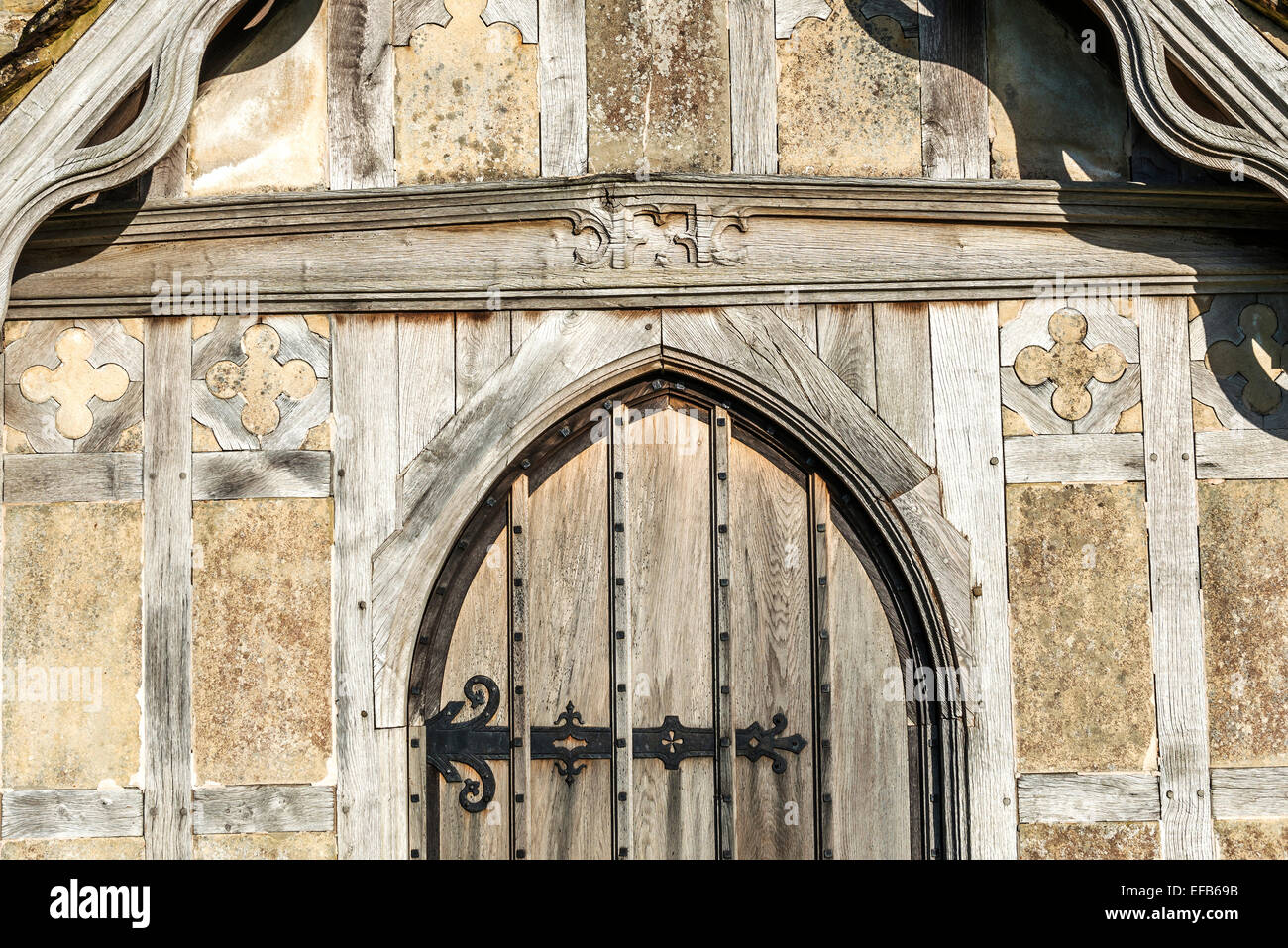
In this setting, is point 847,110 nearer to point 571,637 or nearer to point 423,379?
point 423,379

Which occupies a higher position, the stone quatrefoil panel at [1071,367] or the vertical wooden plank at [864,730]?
the stone quatrefoil panel at [1071,367]

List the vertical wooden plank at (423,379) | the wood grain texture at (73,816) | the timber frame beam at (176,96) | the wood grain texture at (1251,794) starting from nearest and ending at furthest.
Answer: the timber frame beam at (176,96) < the wood grain texture at (1251,794) < the wood grain texture at (73,816) < the vertical wooden plank at (423,379)

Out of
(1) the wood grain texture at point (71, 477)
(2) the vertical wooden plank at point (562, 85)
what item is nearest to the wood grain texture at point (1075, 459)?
(2) the vertical wooden plank at point (562, 85)

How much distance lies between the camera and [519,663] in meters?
3.75

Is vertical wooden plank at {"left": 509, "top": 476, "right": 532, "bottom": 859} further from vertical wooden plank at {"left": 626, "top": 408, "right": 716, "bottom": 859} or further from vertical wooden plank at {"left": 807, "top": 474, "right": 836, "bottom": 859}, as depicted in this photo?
vertical wooden plank at {"left": 807, "top": 474, "right": 836, "bottom": 859}

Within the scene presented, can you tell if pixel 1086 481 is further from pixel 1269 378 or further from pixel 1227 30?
pixel 1227 30

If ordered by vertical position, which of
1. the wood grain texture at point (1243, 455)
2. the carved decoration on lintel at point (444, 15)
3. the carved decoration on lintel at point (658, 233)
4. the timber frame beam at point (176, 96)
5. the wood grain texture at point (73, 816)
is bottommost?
the wood grain texture at point (73, 816)

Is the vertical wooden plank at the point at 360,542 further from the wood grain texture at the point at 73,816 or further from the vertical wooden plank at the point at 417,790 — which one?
the wood grain texture at the point at 73,816

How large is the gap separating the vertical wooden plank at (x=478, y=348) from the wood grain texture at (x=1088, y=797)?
6.70 feet

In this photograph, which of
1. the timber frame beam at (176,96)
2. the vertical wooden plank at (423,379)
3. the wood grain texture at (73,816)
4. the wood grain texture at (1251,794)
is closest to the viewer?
the timber frame beam at (176,96)

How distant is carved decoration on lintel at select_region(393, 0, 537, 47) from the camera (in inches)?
150

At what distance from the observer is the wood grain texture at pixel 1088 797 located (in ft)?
11.6

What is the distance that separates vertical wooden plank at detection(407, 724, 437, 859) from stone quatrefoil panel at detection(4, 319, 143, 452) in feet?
4.13

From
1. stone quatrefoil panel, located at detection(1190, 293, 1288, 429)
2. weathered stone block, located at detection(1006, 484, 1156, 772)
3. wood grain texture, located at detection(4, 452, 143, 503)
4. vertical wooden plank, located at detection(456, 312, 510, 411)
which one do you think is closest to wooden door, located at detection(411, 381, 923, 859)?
vertical wooden plank, located at detection(456, 312, 510, 411)
